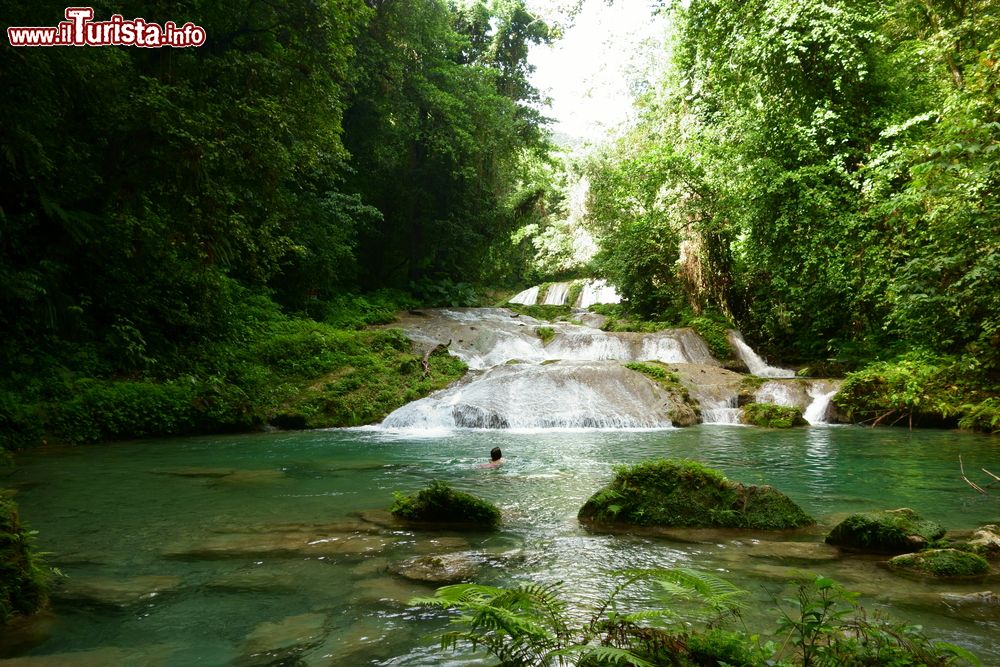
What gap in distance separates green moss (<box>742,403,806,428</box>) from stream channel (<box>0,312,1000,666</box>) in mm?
2605

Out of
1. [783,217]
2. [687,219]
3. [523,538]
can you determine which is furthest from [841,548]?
[687,219]

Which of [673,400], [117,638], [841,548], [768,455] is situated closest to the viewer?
[117,638]

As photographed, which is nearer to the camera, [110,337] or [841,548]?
[841,548]

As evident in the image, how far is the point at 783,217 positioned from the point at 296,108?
1188 cm

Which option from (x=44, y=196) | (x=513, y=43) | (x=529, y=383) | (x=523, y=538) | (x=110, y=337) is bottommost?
(x=523, y=538)

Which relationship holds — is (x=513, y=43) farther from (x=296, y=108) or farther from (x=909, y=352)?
(x=909, y=352)

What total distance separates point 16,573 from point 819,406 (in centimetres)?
1442

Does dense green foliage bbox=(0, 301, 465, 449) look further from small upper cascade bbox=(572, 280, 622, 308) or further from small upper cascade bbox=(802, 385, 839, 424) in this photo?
small upper cascade bbox=(572, 280, 622, 308)

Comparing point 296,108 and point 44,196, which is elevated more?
point 296,108

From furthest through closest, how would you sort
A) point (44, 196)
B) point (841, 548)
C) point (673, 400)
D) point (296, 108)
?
point (673, 400) < point (296, 108) < point (44, 196) < point (841, 548)

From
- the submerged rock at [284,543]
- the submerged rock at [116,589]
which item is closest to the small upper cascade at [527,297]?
the submerged rock at [284,543]

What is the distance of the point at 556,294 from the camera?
3259cm

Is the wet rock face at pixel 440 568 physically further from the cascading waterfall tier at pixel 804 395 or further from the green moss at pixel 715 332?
the green moss at pixel 715 332

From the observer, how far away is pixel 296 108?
11430 mm
